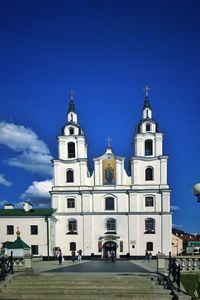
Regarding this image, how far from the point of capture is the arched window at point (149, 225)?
57750 millimetres

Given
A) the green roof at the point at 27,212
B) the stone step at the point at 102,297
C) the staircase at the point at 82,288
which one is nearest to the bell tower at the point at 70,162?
the green roof at the point at 27,212

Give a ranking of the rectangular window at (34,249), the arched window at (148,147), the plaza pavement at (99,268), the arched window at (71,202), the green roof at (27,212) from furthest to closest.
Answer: the arched window at (148,147), the arched window at (71,202), the green roof at (27,212), the rectangular window at (34,249), the plaza pavement at (99,268)

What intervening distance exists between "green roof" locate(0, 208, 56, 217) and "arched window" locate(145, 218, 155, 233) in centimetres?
1277

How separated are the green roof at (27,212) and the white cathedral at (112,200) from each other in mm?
434

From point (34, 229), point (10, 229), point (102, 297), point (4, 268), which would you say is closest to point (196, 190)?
point (102, 297)

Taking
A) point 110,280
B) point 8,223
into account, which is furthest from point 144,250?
point 110,280

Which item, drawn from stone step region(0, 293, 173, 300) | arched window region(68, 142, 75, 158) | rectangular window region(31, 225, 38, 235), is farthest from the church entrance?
stone step region(0, 293, 173, 300)

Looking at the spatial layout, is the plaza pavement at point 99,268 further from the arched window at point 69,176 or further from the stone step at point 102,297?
the arched window at point 69,176

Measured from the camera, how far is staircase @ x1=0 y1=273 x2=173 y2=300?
16.7 m

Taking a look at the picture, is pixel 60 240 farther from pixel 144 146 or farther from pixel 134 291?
pixel 134 291

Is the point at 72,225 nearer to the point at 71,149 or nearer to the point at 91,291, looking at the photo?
the point at 71,149

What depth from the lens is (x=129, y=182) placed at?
198ft

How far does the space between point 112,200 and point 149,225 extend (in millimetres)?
6078

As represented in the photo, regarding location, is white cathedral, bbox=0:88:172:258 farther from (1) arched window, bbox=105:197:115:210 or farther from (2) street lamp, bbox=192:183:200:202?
(2) street lamp, bbox=192:183:200:202
